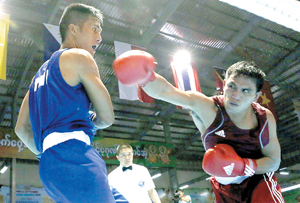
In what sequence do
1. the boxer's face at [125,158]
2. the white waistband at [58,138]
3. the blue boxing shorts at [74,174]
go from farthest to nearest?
the boxer's face at [125,158] < the white waistband at [58,138] < the blue boxing shorts at [74,174]

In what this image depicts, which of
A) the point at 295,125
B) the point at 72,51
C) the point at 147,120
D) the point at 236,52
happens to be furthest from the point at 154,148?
the point at 72,51

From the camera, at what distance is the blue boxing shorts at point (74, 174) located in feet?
4.20

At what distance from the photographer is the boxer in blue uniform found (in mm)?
1311

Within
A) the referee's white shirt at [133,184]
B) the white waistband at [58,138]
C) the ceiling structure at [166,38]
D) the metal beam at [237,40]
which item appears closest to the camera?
the white waistband at [58,138]

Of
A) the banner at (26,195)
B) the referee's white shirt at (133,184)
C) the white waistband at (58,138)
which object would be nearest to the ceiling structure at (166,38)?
the banner at (26,195)

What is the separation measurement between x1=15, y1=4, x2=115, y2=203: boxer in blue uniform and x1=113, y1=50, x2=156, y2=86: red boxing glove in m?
0.18

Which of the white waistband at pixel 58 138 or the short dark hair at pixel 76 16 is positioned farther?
the short dark hair at pixel 76 16

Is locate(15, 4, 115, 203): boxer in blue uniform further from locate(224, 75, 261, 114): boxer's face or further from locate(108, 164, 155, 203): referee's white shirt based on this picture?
locate(108, 164, 155, 203): referee's white shirt

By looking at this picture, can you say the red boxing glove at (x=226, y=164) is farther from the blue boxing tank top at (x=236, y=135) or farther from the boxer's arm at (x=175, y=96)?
the boxer's arm at (x=175, y=96)

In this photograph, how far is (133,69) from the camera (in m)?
1.70

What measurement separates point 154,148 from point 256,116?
9.43 m

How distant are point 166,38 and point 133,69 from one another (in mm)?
6970

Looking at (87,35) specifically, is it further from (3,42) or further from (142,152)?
(142,152)

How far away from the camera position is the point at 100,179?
132 cm
